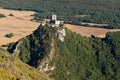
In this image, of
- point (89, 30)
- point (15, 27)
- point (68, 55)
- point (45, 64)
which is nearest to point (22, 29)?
point (15, 27)

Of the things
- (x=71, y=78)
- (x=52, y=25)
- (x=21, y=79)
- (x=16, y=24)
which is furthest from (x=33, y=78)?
(x=16, y=24)

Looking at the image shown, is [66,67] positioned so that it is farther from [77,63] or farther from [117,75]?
[117,75]

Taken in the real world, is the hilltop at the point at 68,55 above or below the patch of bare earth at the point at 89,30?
above

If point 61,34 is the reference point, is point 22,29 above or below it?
below

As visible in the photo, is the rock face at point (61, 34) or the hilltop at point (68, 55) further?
the rock face at point (61, 34)

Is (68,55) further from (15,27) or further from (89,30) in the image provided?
(15,27)

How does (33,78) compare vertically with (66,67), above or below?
above

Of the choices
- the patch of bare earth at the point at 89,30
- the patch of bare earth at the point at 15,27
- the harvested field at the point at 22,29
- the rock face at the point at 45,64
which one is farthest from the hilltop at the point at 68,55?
the patch of bare earth at the point at 89,30

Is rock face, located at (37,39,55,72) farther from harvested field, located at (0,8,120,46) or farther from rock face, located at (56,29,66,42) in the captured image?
harvested field, located at (0,8,120,46)

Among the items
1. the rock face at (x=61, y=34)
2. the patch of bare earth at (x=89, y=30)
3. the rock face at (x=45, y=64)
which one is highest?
the rock face at (x=61, y=34)

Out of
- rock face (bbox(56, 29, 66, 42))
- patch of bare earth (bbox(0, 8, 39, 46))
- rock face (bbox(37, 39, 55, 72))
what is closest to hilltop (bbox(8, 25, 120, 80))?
rock face (bbox(37, 39, 55, 72))

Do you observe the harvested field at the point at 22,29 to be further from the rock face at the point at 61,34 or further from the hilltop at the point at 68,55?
the rock face at the point at 61,34
